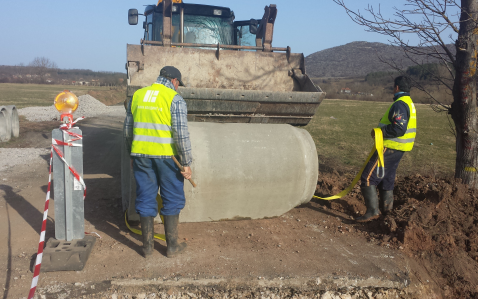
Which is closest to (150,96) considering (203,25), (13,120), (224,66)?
(224,66)

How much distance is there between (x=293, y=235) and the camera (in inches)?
173

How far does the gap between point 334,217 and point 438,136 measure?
11.1 m

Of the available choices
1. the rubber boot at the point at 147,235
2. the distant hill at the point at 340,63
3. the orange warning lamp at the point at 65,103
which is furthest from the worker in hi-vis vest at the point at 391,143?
the distant hill at the point at 340,63

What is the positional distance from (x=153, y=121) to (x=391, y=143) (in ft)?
9.85

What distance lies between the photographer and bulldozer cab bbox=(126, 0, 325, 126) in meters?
5.13

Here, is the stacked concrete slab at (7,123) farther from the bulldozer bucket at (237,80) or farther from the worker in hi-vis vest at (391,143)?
the worker in hi-vis vest at (391,143)

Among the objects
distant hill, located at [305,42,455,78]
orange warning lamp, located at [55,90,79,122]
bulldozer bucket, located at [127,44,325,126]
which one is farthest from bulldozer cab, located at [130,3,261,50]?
distant hill, located at [305,42,455,78]

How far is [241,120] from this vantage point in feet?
18.0

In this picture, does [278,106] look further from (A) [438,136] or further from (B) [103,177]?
(A) [438,136]

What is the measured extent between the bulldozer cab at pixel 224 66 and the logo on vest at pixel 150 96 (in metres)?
1.38

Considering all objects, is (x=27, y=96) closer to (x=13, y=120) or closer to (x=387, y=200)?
(x=13, y=120)

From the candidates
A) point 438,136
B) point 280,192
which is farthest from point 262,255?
point 438,136

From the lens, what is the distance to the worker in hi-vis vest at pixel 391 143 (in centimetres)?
440

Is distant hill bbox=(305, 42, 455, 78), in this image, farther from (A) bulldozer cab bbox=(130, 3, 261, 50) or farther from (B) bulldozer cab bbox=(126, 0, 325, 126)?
(B) bulldozer cab bbox=(126, 0, 325, 126)
